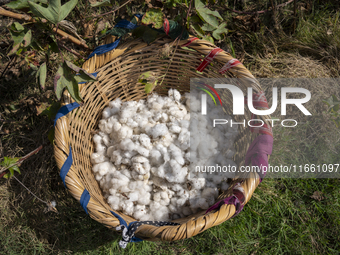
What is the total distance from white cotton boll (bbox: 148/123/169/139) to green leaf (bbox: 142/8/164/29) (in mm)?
594

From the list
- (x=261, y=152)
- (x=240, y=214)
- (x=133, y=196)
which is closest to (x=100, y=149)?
(x=133, y=196)

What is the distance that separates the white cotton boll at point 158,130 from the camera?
1.68 meters

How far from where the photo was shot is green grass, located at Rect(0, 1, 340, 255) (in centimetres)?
201

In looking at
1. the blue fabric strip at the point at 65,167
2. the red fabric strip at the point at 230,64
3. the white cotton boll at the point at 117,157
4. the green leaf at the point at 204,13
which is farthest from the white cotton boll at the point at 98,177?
the green leaf at the point at 204,13

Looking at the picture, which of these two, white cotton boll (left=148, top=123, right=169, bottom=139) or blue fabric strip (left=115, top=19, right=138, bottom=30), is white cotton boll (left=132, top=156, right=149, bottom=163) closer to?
white cotton boll (left=148, top=123, right=169, bottom=139)

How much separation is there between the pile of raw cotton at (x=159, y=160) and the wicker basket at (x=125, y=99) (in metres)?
0.07

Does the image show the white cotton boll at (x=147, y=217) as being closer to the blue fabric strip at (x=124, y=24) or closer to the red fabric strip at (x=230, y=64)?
the red fabric strip at (x=230, y=64)

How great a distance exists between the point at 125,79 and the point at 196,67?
523mm

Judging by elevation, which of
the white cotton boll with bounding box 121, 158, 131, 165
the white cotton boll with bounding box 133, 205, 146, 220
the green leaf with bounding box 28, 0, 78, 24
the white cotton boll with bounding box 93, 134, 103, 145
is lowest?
the white cotton boll with bounding box 133, 205, 146, 220

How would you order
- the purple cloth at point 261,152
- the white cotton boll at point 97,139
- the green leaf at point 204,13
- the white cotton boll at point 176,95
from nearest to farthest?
the purple cloth at point 261,152 → the green leaf at point 204,13 → the white cotton boll at point 97,139 → the white cotton boll at point 176,95

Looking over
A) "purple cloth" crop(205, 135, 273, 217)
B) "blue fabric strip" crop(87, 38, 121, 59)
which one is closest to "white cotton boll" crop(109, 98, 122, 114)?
"blue fabric strip" crop(87, 38, 121, 59)

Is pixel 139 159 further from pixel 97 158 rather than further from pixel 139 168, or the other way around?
pixel 97 158

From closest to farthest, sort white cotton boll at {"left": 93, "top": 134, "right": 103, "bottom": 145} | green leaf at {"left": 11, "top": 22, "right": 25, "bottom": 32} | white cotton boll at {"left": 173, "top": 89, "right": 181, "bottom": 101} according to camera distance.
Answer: green leaf at {"left": 11, "top": 22, "right": 25, "bottom": 32} < white cotton boll at {"left": 93, "top": 134, "right": 103, "bottom": 145} < white cotton boll at {"left": 173, "top": 89, "right": 181, "bottom": 101}

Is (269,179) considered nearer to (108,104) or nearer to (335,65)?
(335,65)
